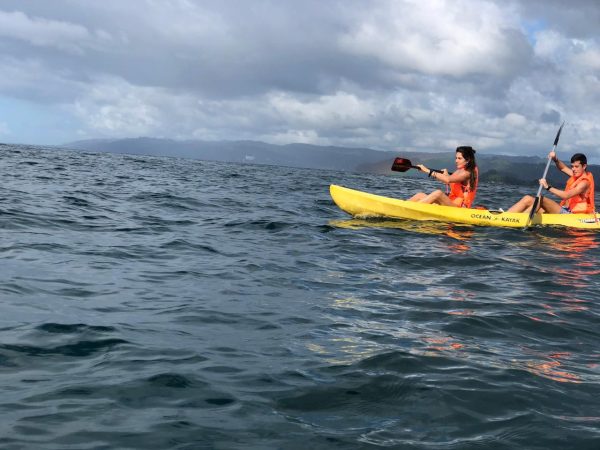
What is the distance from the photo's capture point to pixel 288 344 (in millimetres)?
5211

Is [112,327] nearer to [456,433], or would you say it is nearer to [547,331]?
[456,433]

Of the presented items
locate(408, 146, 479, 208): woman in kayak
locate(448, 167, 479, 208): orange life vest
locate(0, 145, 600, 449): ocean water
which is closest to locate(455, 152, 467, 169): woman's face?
locate(408, 146, 479, 208): woman in kayak

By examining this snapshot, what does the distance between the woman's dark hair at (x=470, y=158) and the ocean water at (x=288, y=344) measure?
3.63 metres

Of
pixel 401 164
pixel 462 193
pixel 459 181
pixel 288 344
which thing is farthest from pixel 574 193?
pixel 288 344

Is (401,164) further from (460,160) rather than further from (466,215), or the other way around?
(466,215)

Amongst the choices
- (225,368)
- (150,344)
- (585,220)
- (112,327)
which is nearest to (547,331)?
(225,368)

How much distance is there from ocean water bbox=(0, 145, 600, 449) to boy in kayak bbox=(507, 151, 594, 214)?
3.71 meters

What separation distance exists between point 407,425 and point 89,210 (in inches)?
482

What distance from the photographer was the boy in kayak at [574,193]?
1416 centimetres

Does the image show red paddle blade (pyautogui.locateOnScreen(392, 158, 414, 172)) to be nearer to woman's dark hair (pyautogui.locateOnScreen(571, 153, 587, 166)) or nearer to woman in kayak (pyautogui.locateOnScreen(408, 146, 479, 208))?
woman in kayak (pyautogui.locateOnScreen(408, 146, 479, 208))

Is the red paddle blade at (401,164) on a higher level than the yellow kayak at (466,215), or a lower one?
higher

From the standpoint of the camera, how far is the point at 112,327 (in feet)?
17.6

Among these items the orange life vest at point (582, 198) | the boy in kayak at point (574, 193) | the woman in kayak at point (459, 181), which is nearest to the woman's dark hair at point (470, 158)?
the woman in kayak at point (459, 181)

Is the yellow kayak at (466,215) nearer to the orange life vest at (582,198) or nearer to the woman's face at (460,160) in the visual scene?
the orange life vest at (582,198)
